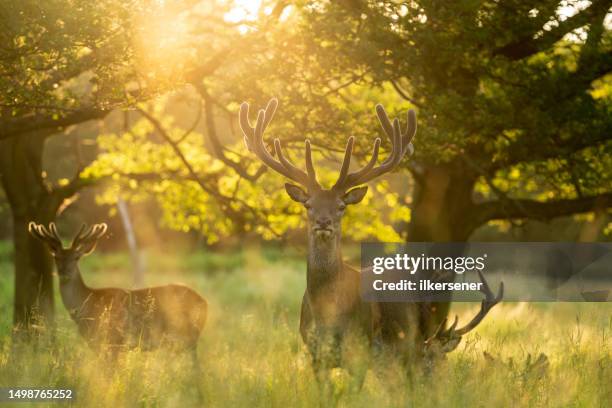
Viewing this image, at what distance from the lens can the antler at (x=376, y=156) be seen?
25.6ft

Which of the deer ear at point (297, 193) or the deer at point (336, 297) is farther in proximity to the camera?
the deer ear at point (297, 193)

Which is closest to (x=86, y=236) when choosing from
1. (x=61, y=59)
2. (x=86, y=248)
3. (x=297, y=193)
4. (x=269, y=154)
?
(x=86, y=248)

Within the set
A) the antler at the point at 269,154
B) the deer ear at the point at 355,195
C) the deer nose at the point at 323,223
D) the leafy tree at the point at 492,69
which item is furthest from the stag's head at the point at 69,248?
the deer nose at the point at 323,223

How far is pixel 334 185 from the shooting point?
7762 millimetres

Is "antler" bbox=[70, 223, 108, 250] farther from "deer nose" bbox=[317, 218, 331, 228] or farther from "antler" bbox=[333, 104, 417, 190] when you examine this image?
"deer nose" bbox=[317, 218, 331, 228]

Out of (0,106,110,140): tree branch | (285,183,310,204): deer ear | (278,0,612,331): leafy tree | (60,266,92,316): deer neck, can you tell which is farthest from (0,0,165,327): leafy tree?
(285,183,310,204): deer ear

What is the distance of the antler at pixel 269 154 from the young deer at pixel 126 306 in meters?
2.72

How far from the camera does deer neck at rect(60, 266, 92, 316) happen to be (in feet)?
35.3

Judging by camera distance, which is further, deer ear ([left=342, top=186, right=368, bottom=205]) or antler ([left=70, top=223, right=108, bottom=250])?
antler ([left=70, top=223, right=108, bottom=250])

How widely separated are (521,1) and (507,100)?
119 cm

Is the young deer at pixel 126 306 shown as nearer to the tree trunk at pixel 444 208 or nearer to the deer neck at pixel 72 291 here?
the deer neck at pixel 72 291

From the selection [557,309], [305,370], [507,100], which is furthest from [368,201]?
[557,309]

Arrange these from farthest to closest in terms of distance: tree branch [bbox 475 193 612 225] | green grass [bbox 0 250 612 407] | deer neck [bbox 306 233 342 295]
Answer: tree branch [bbox 475 193 612 225], deer neck [bbox 306 233 342 295], green grass [bbox 0 250 612 407]

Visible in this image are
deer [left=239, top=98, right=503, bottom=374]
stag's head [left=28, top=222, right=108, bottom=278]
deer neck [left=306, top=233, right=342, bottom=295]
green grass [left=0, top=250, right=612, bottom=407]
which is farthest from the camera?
stag's head [left=28, top=222, right=108, bottom=278]
